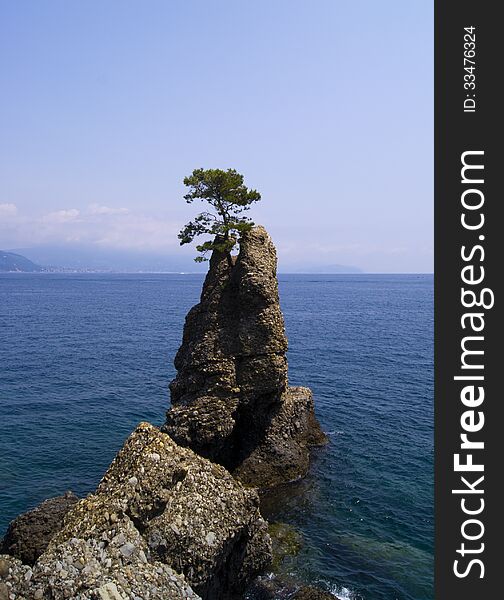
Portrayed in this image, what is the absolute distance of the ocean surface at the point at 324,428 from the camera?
2828cm

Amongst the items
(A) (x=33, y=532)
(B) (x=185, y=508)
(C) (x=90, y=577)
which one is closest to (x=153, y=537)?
(B) (x=185, y=508)

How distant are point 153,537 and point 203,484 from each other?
3.05 metres

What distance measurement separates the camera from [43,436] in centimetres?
4369

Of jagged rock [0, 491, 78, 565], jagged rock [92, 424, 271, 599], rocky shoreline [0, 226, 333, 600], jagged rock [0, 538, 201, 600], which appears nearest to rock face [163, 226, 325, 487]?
rocky shoreline [0, 226, 333, 600]

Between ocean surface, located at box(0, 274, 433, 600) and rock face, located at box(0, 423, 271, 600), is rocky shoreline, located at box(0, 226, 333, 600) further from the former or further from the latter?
ocean surface, located at box(0, 274, 433, 600)

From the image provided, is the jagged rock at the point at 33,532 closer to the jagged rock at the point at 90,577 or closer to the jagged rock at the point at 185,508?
the jagged rock at the point at 185,508

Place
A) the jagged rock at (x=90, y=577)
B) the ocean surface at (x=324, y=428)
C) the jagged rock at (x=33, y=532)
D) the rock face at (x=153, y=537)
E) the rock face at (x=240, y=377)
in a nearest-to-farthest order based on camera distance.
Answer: the jagged rock at (x=90, y=577) → the rock face at (x=153, y=537) → the jagged rock at (x=33, y=532) → the ocean surface at (x=324, y=428) → the rock face at (x=240, y=377)

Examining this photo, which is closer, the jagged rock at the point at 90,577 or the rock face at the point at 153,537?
the jagged rock at the point at 90,577

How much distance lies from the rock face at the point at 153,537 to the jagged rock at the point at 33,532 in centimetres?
724

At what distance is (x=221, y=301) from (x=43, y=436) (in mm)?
20628

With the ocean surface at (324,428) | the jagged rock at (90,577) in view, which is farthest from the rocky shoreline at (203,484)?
the ocean surface at (324,428)

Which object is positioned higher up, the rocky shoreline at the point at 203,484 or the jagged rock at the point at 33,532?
the rocky shoreline at the point at 203,484

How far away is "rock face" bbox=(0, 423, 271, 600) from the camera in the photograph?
50.2 feet

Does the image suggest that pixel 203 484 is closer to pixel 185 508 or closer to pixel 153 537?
pixel 185 508
